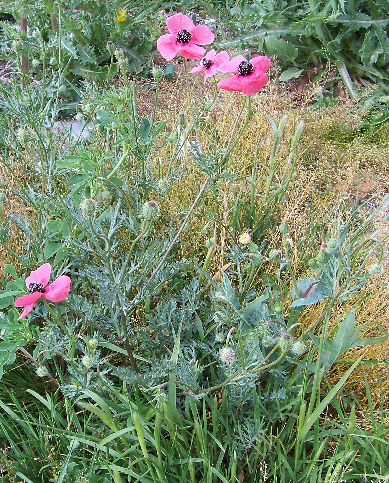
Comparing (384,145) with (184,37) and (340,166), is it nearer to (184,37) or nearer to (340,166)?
(340,166)

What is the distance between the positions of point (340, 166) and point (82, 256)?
168cm

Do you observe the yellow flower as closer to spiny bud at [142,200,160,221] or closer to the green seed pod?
spiny bud at [142,200,160,221]

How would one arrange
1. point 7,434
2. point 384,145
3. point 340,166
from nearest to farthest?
point 7,434
point 340,166
point 384,145

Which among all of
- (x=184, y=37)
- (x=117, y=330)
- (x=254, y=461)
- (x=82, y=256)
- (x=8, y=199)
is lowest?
(x=254, y=461)

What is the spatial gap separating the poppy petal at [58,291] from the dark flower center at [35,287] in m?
0.02

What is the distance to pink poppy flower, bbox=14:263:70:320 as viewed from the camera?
960 millimetres

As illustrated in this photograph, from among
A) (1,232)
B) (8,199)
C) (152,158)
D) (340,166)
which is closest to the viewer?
(1,232)

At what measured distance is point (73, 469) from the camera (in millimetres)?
1138

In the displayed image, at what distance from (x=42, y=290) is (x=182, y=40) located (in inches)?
32.6

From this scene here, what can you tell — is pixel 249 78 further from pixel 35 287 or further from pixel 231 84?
Result: pixel 35 287

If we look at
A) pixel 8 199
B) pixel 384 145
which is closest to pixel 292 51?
pixel 384 145

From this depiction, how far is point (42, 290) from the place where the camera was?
3.35ft

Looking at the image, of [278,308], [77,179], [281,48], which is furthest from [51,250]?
[281,48]

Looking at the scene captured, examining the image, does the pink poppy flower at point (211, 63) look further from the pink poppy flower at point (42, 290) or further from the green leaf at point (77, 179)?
the pink poppy flower at point (42, 290)
